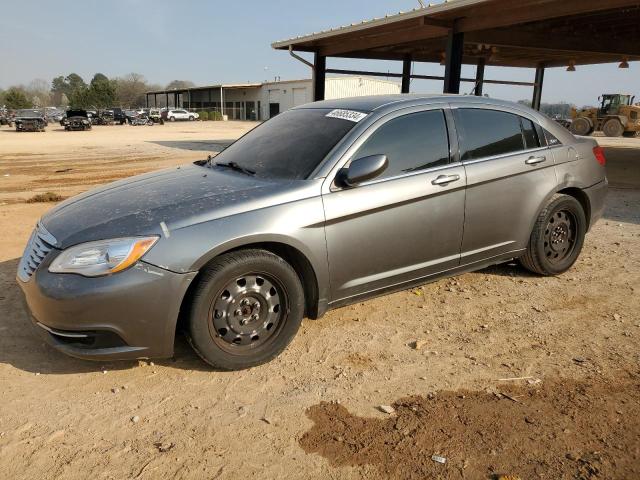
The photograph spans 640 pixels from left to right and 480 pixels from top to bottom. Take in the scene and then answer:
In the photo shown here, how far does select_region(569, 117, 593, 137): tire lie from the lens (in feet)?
102

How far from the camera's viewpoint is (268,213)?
310 centimetres

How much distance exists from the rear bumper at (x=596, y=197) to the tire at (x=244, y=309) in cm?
322

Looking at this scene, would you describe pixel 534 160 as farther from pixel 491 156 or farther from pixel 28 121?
pixel 28 121

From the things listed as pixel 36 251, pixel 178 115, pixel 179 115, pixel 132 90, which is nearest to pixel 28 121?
pixel 178 115

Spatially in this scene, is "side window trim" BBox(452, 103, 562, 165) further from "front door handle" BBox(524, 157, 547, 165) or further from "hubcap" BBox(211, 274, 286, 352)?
"hubcap" BBox(211, 274, 286, 352)

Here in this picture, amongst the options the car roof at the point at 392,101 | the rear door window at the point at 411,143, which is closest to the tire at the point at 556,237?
the car roof at the point at 392,101

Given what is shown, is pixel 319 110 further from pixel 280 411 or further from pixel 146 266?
pixel 280 411

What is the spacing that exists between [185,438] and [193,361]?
80cm

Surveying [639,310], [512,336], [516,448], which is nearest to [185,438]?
[516,448]

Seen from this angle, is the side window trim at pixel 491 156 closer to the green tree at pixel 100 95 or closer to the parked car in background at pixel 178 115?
the parked car in background at pixel 178 115

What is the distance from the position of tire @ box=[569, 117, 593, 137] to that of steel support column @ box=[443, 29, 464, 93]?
2282 centimetres

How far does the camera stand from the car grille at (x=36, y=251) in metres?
3.02

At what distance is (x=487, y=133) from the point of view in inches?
165

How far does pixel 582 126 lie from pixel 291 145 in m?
32.8
